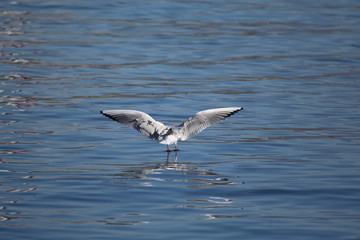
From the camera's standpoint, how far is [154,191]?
33.6 feet

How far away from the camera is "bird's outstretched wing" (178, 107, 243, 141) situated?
40.5 feet

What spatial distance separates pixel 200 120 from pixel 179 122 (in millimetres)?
2458

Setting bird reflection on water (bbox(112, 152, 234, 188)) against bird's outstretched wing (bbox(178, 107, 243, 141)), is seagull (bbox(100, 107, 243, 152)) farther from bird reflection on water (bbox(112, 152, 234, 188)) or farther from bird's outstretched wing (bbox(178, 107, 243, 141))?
bird reflection on water (bbox(112, 152, 234, 188))

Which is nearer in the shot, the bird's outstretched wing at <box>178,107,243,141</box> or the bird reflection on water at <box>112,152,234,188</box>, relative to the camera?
the bird reflection on water at <box>112,152,234,188</box>

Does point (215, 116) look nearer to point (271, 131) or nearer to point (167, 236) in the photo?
point (271, 131)

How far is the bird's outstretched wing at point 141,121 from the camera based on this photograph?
12336mm

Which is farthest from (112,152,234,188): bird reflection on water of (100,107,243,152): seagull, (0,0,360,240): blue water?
(100,107,243,152): seagull

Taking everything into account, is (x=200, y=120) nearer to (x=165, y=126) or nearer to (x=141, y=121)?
(x=165, y=126)

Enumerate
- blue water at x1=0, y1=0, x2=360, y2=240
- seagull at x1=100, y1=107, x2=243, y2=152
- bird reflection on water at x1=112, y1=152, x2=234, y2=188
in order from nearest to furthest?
1. blue water at x1=0, y1=0, x2=360, y2=240
2. bird reflection on water at x1=112, y1=152, x2=234, y2=188
3. seagull at x1=100, y1=107, x2=243, y2=152

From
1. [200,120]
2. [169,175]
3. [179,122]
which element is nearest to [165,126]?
[200,120]

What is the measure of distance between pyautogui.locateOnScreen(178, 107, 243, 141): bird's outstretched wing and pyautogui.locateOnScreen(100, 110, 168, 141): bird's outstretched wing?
0.35m

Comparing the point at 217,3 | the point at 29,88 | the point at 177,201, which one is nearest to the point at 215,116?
the point at 177,201

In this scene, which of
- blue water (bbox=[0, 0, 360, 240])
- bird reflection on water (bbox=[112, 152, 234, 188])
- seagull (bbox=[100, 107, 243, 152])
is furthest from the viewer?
seagull (bbox=[100, 107, 243, 152])

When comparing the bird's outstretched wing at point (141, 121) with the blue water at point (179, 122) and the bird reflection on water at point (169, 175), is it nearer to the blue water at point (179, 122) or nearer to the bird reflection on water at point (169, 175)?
the blue water at point (179, 122)
